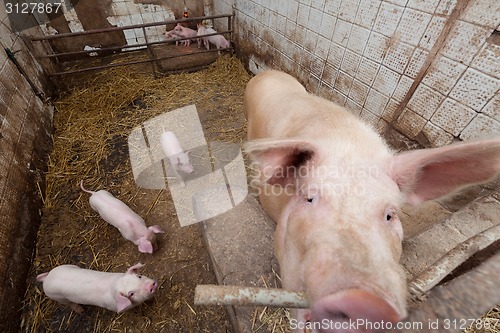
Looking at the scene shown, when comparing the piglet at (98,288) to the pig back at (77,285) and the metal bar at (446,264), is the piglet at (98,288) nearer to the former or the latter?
the pig back at (77,285)

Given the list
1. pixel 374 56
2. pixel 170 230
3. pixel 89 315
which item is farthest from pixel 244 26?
pixel 89 315

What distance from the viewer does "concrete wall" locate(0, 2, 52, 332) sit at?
2.29 metres

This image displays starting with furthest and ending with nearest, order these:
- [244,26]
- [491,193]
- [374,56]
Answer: [244,26] → [374,56] → [491,193]

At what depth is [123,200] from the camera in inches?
121

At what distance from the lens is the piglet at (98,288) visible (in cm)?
199

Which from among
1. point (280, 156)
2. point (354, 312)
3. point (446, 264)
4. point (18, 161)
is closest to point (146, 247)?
point (280, 156)

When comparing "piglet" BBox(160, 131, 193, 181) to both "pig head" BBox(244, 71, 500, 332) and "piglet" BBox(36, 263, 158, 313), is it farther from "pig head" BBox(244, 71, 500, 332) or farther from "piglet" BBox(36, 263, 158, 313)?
Answer: "pig head" BBox(244, 71, 500, 332)

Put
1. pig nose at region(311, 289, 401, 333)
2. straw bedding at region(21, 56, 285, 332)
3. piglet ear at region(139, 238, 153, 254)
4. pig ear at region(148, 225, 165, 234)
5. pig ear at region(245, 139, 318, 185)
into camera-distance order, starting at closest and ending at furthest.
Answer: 1. pig nose at region(311, 289, 401, 333)
2. pig ear at region(245, 139, 318, 185)
3. straw bedding at region(21, 56, 285, 332)
4. piglet ear at region(139, 238, 153, 254)
5. pig ear at region(148, 225, 165, 234)

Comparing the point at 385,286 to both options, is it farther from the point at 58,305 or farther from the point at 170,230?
the point at 58,305

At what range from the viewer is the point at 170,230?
2807 millimetres

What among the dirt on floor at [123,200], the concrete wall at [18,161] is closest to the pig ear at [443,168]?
the dirt on floor at [123,200]

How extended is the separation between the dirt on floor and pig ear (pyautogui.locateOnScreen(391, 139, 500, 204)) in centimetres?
178

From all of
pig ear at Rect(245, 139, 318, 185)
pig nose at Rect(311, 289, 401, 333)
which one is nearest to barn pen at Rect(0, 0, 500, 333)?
pig nose at Rect(311, 289, 401, 333)

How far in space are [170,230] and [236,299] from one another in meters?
2.23
